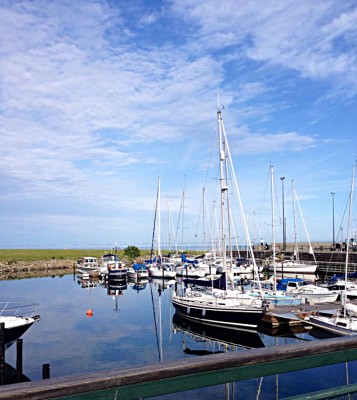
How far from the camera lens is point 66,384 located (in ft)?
7.72

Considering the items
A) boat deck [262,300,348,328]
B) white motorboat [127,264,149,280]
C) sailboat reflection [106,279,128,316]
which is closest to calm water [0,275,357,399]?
sailboat reflection [106,279,128,316]

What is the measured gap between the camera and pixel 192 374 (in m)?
2.64

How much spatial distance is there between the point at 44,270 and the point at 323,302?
192 feet

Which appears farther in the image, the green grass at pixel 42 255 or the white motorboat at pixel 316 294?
the green grass at pixel 42 255

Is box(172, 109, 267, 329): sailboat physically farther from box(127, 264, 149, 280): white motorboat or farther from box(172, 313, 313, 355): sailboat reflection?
box(127, 264, 149, 280): white motorboat

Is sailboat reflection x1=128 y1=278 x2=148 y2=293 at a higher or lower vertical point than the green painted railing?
A: lower

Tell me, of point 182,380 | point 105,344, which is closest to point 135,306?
point 105,344

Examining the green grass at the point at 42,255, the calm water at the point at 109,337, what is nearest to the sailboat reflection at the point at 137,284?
the calm water at the point at 109,337

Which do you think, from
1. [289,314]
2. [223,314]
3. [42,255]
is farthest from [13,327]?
[42,255]

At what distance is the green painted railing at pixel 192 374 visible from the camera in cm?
235

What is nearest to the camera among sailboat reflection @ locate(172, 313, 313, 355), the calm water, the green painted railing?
the green painted railing

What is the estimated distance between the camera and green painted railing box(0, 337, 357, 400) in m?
2.35

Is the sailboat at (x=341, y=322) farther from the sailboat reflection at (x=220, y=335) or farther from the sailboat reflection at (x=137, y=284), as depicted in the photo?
the sailboat reflection at (x=137, y=284)

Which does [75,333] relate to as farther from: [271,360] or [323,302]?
[271,360]
